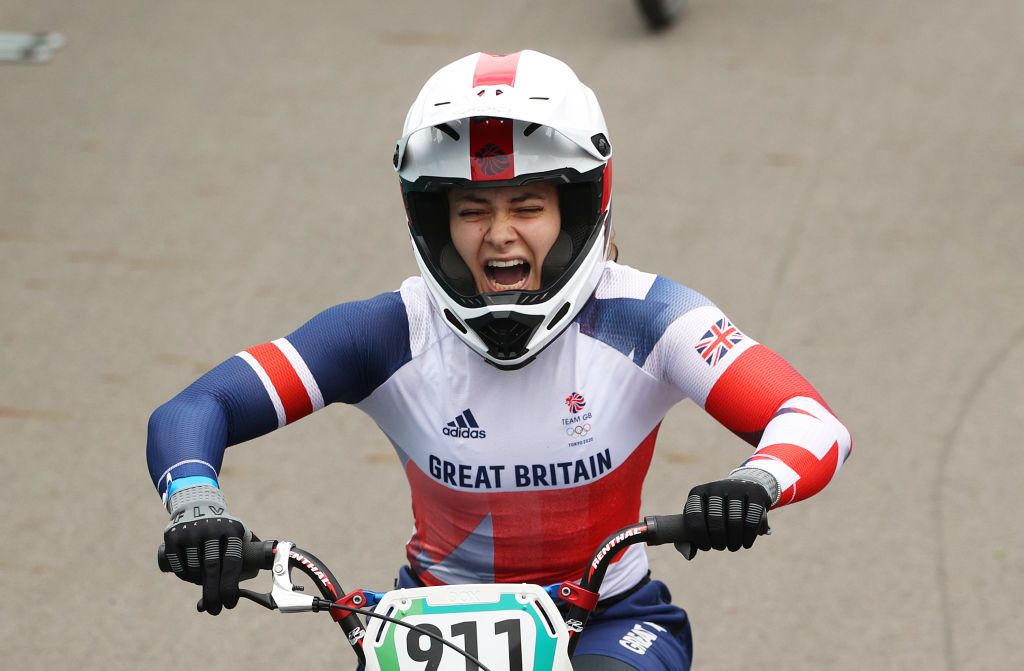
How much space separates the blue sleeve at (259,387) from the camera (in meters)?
3.11

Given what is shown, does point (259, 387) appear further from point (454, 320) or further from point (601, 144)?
point (601, 144)

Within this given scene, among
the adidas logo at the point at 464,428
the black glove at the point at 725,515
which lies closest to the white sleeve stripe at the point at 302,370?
the adidas logo at the point at 464,428

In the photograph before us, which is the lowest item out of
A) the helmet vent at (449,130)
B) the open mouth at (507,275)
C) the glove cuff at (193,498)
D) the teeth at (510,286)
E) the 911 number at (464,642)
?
the 911 number at (464,642)

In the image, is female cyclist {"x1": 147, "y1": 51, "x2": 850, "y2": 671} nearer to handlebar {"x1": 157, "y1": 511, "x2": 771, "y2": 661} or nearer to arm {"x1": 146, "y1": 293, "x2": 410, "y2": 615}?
arm {"x1": 146, "y1": 293, "x2": 410, "y2": 615}

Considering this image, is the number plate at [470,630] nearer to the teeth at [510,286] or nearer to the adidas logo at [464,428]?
the adidas logo at [464,428]

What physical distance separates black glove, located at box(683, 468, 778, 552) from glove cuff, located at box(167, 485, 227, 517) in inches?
35.9

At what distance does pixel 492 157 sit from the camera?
3.16 meters

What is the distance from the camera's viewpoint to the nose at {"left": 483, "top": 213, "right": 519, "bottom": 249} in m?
3.19

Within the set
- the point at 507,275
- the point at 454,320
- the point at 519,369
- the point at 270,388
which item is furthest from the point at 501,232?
the point at 270,388

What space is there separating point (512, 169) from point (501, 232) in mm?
139

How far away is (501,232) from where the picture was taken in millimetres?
3186

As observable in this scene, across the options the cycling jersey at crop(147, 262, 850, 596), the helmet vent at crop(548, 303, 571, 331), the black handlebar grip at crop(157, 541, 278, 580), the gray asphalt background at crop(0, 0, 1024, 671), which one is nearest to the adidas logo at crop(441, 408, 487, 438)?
the cycling jersey at crop(147, 262, 850, 596)

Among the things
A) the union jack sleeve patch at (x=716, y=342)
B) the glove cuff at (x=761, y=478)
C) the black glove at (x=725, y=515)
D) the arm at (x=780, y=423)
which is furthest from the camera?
the union jack sleeve patch at (x=716, y=342)

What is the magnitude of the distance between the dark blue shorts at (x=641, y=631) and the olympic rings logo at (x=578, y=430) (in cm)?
43
